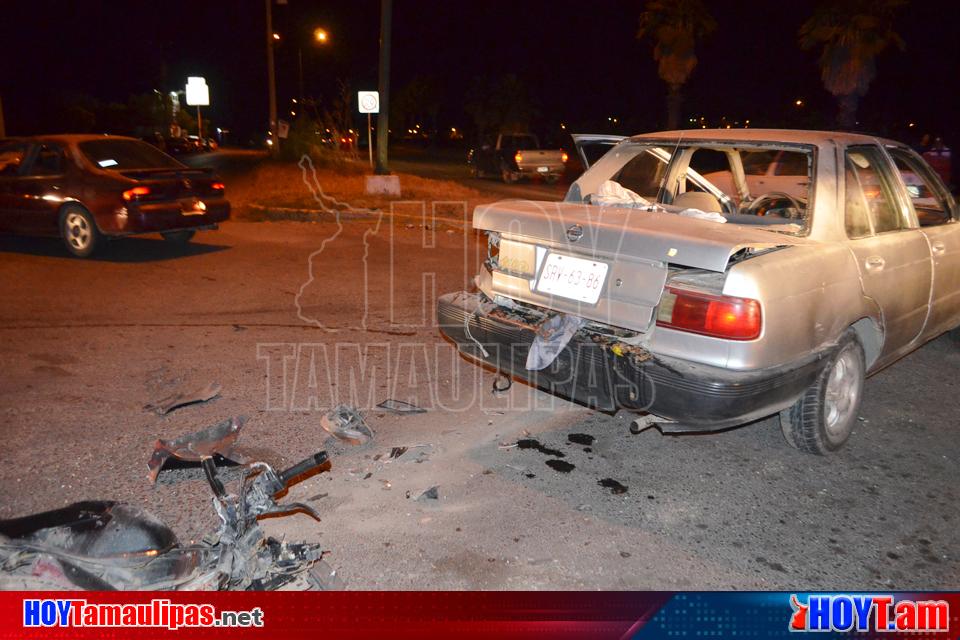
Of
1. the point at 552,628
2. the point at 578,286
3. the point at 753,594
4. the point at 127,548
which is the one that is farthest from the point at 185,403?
the point at 753,594

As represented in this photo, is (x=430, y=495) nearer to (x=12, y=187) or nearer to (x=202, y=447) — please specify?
(x=202, y=447)

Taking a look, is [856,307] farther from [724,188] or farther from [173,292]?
[173,292]

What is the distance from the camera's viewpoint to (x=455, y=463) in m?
3.98

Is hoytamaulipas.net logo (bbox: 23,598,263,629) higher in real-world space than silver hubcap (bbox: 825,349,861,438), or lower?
lower

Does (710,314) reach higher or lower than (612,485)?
higher

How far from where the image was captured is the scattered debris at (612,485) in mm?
3729

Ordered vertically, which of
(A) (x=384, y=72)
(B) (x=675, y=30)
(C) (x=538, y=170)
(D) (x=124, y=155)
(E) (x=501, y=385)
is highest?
(B) (x=675, y=30)

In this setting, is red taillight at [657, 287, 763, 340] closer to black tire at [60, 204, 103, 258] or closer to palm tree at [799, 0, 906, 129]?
black tire at [60, 204, 103, 258]

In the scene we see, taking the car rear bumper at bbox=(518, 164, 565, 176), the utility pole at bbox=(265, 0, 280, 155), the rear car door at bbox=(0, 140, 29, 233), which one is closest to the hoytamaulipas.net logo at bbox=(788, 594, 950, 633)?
the rear car door at bbox=(0, 140, 29, 233)

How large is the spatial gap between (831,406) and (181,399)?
3784 millimetres

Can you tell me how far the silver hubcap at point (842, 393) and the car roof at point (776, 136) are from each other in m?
1.18

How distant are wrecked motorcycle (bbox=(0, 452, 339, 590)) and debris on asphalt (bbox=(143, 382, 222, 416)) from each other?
1535mm

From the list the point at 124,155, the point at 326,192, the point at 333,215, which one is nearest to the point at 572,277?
the point at 124,155

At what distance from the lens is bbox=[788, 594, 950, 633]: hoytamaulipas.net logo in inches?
109
